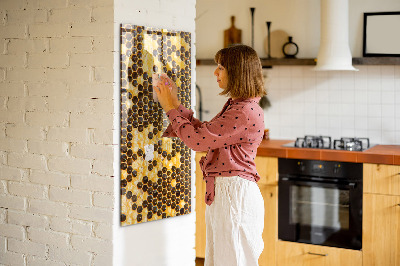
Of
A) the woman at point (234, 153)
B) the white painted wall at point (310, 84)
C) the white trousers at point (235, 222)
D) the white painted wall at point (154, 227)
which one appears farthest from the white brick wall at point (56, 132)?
the white painted wall at point (310, 84)

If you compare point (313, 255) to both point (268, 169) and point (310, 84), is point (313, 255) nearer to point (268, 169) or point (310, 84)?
point (268, 169)

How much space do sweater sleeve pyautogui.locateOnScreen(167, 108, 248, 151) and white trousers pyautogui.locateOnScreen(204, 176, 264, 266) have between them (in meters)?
0.19

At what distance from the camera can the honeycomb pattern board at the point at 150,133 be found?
2826mm

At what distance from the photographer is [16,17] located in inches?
121

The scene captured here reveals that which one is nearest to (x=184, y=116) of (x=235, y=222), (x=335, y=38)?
(x=235, y=222)

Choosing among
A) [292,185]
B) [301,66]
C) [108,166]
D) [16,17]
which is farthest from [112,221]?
[301,66]

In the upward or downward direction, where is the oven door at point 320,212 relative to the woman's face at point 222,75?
downward

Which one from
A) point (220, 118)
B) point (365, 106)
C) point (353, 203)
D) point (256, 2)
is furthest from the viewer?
point (256, 2)

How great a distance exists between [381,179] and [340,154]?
319mm

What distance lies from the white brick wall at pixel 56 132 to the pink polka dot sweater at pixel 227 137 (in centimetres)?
38

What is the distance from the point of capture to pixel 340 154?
4.01m

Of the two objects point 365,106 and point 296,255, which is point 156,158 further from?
point 365,106

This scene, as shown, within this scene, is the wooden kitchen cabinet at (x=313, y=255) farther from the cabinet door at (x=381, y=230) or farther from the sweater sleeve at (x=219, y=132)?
the sweater sleeve at (x=219, y=132)

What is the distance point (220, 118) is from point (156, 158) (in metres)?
0.47
